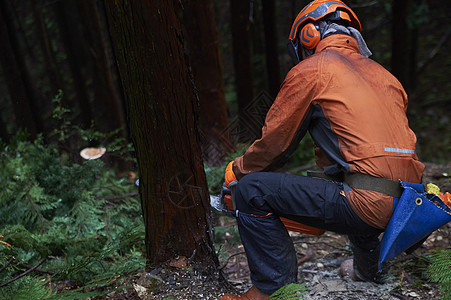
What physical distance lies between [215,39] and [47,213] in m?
3.35

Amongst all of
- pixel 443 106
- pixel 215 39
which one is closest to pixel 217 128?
pixel 215 39

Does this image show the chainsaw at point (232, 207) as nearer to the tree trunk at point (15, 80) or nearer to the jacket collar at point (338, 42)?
the jacket collar at point (338, 42)

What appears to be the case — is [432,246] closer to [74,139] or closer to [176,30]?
[176,30]

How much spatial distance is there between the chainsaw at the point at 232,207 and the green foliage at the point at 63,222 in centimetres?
71

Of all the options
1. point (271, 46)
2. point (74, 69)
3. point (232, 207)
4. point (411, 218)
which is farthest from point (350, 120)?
point (74, 69)

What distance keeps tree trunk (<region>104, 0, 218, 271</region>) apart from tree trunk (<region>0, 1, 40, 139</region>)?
5.04 meters

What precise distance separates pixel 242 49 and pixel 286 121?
4.88 m

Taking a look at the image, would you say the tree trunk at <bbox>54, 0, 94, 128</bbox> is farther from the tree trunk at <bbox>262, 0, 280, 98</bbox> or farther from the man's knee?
the man's knee

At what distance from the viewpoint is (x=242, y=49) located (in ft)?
22.9

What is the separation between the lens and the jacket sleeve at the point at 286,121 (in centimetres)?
235

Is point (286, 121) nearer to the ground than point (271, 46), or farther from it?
farther from it

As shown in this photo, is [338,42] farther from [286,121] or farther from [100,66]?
[100,66]

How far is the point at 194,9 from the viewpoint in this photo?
548 cm

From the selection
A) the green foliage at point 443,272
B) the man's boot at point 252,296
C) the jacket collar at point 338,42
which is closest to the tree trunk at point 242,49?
the jacket collar at point 338,42
